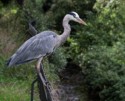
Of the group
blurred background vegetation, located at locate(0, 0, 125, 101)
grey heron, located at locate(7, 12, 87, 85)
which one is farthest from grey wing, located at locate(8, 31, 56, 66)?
blurred background vegetation, located at locate(0, 0, 125, 101)

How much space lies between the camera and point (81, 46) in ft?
46.2

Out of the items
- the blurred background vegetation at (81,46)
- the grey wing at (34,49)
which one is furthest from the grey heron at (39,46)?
the blurred background vegetation at (81,46)

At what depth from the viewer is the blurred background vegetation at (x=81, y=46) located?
9875 mm

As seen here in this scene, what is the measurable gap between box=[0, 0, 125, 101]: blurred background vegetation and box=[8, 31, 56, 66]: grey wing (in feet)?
6.74

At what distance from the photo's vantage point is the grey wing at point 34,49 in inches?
225

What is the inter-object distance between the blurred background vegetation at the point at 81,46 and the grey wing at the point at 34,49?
206 cm

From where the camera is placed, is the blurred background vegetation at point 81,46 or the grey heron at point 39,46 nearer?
the grey heron at point 39,46

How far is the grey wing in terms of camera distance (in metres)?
5.72

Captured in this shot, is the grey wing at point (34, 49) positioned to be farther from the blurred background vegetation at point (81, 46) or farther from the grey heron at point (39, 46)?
the blurred background vegetation at point (81, 46)

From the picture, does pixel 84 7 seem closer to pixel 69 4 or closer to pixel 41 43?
pixel 69 4

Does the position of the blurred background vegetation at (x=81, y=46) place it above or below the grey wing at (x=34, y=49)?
below

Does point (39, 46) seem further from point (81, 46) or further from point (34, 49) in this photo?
point (81, 46)

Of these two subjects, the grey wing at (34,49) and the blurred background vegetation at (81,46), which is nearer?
the grey wing at (34,49)

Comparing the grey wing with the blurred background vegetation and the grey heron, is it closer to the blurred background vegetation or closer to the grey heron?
the grey heron
